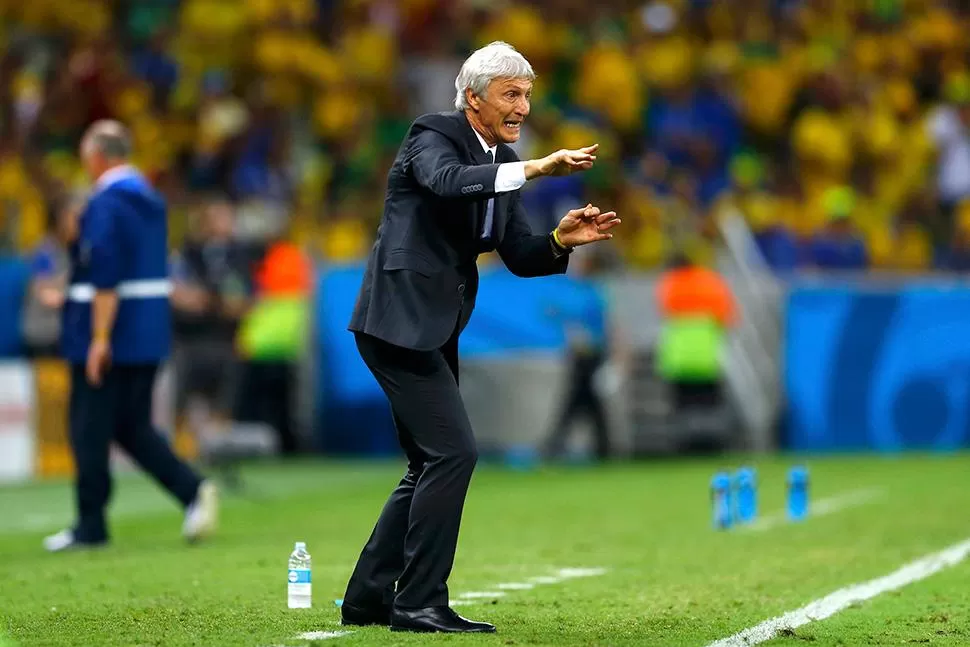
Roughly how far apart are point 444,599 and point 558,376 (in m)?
12.4

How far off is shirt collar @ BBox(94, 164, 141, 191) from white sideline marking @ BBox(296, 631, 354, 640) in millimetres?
5032

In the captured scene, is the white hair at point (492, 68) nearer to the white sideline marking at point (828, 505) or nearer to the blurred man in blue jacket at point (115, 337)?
the blurred man in blue jacket at point (115, 337)

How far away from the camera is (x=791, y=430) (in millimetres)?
19516

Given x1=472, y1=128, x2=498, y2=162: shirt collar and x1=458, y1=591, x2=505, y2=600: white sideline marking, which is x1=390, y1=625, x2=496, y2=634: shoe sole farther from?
x1=472, y1=128, x2=498, y2=162: shirt collar

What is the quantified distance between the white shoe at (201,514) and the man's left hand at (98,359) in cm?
95

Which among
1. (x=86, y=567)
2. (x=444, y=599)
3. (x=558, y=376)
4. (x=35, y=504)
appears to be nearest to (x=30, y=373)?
(x=35, y=504)

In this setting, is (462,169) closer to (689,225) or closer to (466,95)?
(466,95)

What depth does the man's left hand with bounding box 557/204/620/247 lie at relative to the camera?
652cm

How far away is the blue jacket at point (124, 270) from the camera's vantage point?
10734 millimetres

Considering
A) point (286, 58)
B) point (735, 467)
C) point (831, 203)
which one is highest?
point (286, 58)

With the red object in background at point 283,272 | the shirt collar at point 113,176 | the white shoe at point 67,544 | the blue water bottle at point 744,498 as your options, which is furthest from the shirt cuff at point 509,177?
the red object in background at point 283,272

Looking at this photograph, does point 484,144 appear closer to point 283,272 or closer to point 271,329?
point 283,272

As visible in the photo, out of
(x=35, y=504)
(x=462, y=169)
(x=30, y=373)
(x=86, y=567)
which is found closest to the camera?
(x=462, y=169)

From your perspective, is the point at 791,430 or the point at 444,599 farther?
the point at 791,430
